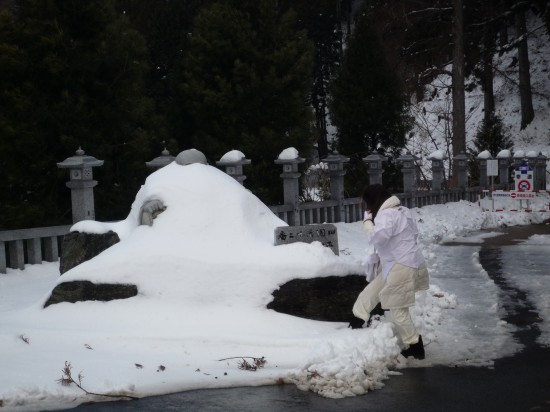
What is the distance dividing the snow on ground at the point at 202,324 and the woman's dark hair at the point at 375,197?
0.92 metres

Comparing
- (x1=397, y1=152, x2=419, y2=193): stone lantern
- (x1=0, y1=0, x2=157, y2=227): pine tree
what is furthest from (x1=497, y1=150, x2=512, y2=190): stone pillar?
(x1=0, y1=0, x2=157, y2=227): pine tree

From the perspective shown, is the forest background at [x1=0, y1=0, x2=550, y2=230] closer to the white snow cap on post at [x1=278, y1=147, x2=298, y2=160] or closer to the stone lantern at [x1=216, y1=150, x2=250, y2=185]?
the stone lantern at [x1=216, y1=150, x2=250, y2=185]

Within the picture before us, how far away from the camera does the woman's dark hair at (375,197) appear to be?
673 cm

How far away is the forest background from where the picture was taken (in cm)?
1308

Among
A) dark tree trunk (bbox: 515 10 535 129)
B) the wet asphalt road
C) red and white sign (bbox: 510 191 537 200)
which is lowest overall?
the wet asphalt road

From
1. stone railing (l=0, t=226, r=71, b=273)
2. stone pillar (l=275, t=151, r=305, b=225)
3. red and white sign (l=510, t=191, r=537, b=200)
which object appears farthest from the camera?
red and white sign (l=510, t=191, r=537, b=200)

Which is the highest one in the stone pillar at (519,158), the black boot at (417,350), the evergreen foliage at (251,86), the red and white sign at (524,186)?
the evergreen foliage at (251,86)

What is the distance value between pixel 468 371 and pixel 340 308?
1633 mm

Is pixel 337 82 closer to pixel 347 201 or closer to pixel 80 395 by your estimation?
pixel 347 201

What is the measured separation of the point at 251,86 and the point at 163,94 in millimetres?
5278

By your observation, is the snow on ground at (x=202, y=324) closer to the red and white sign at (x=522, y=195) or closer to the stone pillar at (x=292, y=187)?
the stone pillar at (x=292, y=187)

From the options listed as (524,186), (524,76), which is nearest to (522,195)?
(524,186)

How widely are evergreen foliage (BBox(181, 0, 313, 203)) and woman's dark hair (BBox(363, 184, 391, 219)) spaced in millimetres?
10696

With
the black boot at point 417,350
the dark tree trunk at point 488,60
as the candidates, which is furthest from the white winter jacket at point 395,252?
the dark tree trunk at point 488,60
